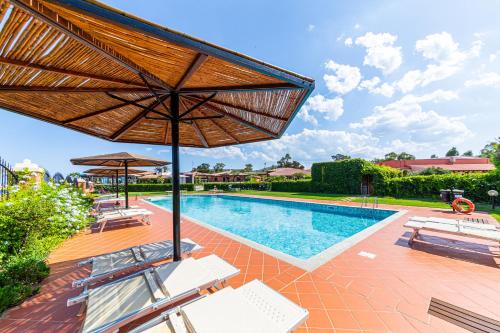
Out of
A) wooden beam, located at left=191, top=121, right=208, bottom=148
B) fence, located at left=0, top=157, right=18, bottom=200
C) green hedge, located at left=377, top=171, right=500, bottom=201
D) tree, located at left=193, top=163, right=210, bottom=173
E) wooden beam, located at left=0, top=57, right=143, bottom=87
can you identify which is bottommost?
green hedge, located at left=377, top=171, right=500, bottom=201

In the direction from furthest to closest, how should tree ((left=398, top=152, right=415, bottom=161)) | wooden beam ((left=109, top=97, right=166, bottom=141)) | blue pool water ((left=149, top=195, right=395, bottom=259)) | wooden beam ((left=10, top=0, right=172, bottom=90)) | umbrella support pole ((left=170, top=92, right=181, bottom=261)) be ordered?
1. tree ((left=398, top=152, right=415, bottom=161))
2. blue pool water ((left=149, top=195, right=395, bottom=259))
3. wooden beam ((left=109, top=97, right=166, bottom=141))
4. umbrella support pole ((left=170, top=92, right=181, bottom=261))
5. wooden beam ((left=10, top=0, right=172, bottom=90))

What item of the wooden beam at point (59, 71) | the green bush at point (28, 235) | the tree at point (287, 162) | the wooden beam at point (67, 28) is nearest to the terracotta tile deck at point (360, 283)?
the green bush at point (28, 235)

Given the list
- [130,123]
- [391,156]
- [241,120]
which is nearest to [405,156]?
[391,156]

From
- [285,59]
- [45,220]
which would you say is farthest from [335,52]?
[45,220]

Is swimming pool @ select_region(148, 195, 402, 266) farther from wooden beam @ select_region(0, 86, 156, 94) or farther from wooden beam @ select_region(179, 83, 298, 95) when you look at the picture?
wooden beam @ select_region(0, 86, 156, 94)

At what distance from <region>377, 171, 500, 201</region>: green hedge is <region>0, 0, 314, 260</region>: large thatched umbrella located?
51.7 ft

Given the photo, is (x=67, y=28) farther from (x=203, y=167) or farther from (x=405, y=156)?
Answer: (x=203, y=167)

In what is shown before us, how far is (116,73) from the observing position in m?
2.21

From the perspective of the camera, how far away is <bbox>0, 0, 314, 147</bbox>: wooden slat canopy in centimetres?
128

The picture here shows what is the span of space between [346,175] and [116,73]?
763 inches

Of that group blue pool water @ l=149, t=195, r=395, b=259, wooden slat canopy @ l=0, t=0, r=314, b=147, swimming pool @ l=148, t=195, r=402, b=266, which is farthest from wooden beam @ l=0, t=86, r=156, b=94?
blue pool water @ l=149, t=195, r=395, b=259

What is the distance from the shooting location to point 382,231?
6191mm

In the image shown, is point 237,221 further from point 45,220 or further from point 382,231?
point 45,220

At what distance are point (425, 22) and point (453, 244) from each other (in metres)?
7.74
